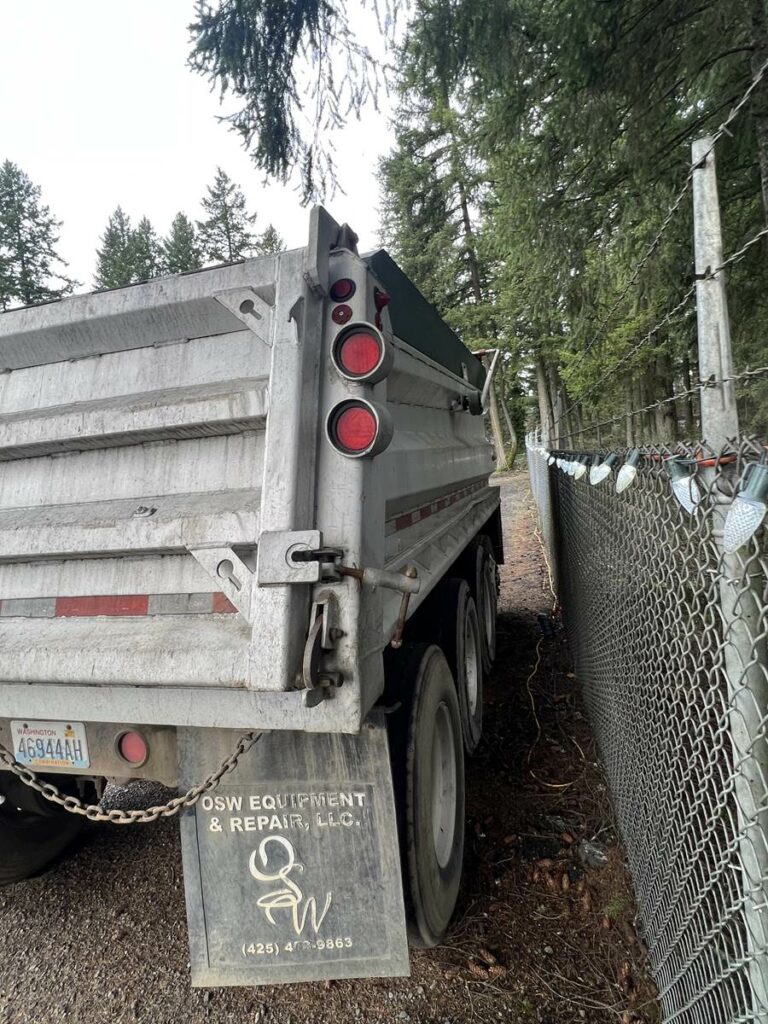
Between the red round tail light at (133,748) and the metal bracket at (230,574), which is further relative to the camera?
the red round tail light at (133,748)

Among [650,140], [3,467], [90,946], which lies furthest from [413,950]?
[650,140]

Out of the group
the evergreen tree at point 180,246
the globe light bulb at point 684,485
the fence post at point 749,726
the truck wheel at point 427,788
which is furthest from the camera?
the evergreen tree at point 180,246

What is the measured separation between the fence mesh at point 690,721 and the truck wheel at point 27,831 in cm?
239

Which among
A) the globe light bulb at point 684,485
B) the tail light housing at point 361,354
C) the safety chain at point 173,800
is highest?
the tail light housing at point 361,354

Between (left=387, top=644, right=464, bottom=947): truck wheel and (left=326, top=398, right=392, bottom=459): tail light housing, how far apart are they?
2.97 ft

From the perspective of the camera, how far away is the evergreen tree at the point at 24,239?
30.0m

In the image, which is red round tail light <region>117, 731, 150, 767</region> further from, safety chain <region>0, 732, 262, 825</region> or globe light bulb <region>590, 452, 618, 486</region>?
globe light bulb <region>590, 452, 618, 486</region>

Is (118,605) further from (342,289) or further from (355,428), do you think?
(342,289)

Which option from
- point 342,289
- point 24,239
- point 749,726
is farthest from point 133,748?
point 24,239

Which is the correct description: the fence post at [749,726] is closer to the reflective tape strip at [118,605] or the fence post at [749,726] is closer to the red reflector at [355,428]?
the red reflector at [355,428]

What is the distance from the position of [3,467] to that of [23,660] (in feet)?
2.74

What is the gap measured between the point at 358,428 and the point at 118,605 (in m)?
0.97

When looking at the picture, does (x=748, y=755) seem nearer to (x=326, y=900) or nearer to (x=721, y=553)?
(x=721, y=553)

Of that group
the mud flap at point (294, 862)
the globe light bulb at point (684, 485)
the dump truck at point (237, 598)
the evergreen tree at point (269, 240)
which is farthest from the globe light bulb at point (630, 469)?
the evergreen tree at point (269, 240)
